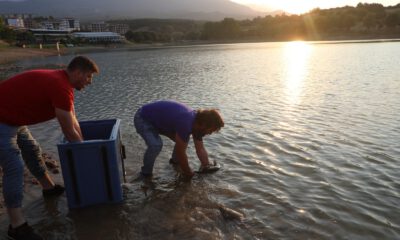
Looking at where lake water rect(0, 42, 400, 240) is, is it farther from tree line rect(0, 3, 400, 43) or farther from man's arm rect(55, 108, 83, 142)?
tree line rect(0, 3, 400, 43)

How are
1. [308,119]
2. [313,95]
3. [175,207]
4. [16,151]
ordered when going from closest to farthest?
[16,151]
[175,207]
[308,119]
[313,95]

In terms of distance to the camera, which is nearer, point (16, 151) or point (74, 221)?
point (16, 151)

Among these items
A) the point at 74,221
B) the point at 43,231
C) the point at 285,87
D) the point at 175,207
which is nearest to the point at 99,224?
the point at 74,221

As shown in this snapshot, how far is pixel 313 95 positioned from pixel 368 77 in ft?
24.6

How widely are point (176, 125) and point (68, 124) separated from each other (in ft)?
6.80

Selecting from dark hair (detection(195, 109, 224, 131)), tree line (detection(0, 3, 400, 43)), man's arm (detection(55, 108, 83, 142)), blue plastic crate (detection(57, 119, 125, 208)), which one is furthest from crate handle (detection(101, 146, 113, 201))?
tree line (detection(0, 3, 400, 43))

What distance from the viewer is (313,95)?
1742 centimetres

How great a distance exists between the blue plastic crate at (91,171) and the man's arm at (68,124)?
0.42 feet

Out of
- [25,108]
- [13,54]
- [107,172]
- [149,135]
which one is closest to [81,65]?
[25,108]

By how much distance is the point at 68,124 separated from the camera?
5.03m

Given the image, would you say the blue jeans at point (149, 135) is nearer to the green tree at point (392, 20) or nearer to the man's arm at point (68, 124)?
the man's arm at point (68, 124)

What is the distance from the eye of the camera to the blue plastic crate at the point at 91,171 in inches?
216

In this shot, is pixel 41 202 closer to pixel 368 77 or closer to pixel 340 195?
pixel 340 195

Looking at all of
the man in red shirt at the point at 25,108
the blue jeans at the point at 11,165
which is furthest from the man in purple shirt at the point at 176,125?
the blue jeans at the point at 11,165
